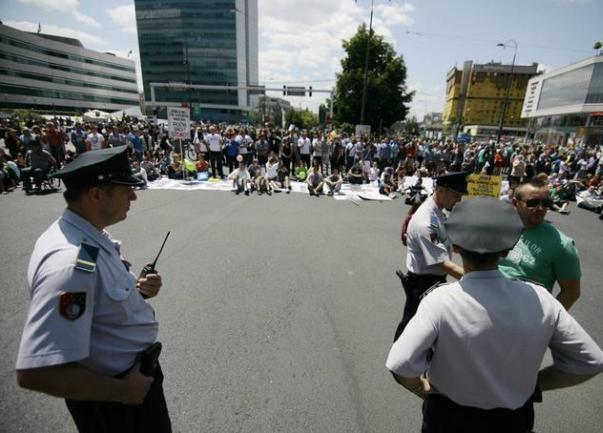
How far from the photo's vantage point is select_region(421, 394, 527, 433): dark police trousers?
1.24 m

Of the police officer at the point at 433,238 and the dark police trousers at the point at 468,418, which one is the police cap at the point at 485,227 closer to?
the dark police trousers at the point at 468,418

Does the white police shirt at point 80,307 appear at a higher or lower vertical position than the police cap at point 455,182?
lower

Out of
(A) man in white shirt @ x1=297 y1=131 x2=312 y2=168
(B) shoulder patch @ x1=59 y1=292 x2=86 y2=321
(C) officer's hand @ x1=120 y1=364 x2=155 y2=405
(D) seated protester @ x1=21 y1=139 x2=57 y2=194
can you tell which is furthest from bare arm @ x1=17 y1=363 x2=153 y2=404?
(A) man in white shirt @ x1=297 y1=131 x2=312 y2=168

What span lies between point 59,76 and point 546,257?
10613 cm

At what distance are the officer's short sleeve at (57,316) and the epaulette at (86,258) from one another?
2 cm

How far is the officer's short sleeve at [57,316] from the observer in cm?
106

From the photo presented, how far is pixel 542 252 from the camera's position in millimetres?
2053

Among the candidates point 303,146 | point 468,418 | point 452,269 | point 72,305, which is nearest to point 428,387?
point 468,418

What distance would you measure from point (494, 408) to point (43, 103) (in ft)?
335

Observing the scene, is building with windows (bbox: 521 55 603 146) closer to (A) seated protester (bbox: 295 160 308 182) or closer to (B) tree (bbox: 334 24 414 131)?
(B) tree (bbox: 334 24 414 131)

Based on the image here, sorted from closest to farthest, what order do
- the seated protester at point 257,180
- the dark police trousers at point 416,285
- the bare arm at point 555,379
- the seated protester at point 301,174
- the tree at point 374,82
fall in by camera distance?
the bare arm at point 555,379
the dark police trousers at point 416,285
the seated protester at point 257,180
the seated protester at point 301,174
the tree at point 374,82

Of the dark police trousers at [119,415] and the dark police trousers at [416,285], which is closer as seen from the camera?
the dark police trousers at [119,415]

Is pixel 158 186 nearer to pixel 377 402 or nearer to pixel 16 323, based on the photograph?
pixel 16 323

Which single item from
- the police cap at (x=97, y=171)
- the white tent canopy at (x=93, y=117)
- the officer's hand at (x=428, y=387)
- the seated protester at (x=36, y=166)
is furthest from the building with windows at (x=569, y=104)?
the white tent canopy at (x=93, y=117)
